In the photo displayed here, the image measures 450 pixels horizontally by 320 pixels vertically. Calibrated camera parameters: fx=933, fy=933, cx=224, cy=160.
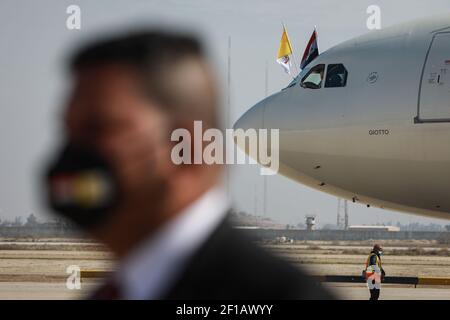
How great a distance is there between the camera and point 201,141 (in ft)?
5.61

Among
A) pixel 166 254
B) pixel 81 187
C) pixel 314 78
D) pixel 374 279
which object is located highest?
pixel 314 78

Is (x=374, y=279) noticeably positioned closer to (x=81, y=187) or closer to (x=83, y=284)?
(x=83, y=284)

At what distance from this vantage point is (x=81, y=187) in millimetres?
1597

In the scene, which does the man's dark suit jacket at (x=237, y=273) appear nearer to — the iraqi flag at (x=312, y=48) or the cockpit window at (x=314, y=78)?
the cockpit window at (x=314, y=78)

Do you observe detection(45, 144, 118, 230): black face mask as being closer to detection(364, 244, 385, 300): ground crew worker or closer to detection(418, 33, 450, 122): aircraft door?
detection(418, 33, 450, 122): aircraft door

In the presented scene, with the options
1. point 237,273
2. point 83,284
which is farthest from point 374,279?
point 237,273

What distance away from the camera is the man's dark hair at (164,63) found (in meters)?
Result: 1.54

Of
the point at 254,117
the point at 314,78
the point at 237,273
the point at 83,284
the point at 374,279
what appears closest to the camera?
the point at 237,273

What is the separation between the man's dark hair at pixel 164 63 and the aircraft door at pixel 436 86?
11.7m

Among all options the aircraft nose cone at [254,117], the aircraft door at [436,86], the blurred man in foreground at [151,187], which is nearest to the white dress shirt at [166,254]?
the blurred man in foreground at [151,187]

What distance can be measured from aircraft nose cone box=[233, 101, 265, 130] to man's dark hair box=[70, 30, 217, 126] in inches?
548

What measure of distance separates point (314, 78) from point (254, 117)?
1.19 metres

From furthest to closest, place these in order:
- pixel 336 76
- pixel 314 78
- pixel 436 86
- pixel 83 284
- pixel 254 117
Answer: pixel 83 284 < pixel 254 117 < pixel 314 78 < pixel 336 76 < pixel 436 86

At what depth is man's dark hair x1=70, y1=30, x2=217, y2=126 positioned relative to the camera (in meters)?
1.54
